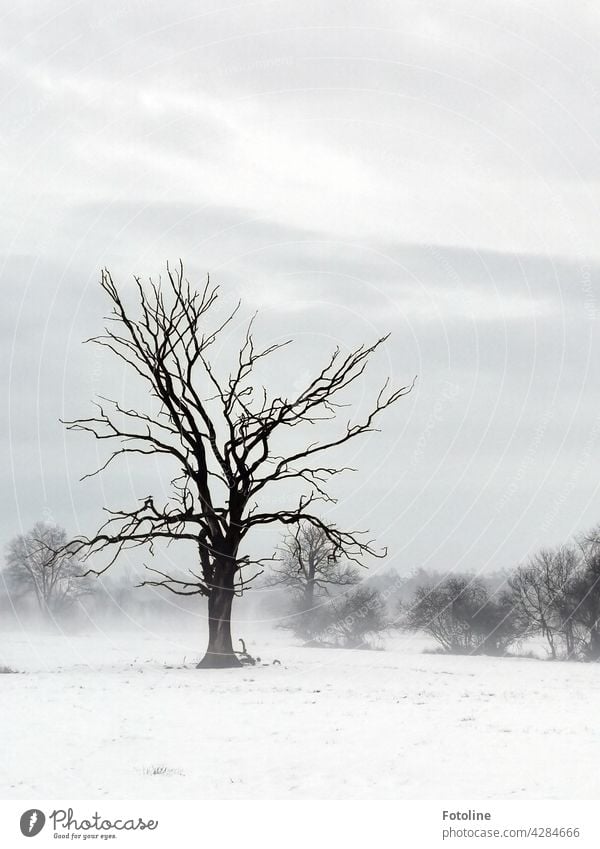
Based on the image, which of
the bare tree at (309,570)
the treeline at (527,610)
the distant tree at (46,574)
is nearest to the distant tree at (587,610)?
the treeline at (527,610)

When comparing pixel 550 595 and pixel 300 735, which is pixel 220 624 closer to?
pixel 300 735

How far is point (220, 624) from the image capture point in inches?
1065

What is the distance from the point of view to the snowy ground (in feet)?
39.3

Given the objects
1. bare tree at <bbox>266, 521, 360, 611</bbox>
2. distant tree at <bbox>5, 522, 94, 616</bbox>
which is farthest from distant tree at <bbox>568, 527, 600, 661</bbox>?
distant tree at <bbox>5, 522, 94, 616</bbox>

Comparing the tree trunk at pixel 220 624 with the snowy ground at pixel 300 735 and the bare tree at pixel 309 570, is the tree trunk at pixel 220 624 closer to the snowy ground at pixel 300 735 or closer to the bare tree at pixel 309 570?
the snowy ground at pixel 300 735

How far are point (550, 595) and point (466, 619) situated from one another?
4.51 m

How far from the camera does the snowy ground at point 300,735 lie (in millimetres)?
11992

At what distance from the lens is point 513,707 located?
58.7ft

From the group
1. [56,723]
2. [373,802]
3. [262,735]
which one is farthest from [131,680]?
Result: [373,802]

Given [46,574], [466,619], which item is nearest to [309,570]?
[466,619]

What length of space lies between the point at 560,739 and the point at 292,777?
4.85m

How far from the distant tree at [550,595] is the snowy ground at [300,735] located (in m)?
18.1

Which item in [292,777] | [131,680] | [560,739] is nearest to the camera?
[292,777]

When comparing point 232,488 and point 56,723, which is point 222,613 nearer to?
point 232,488
